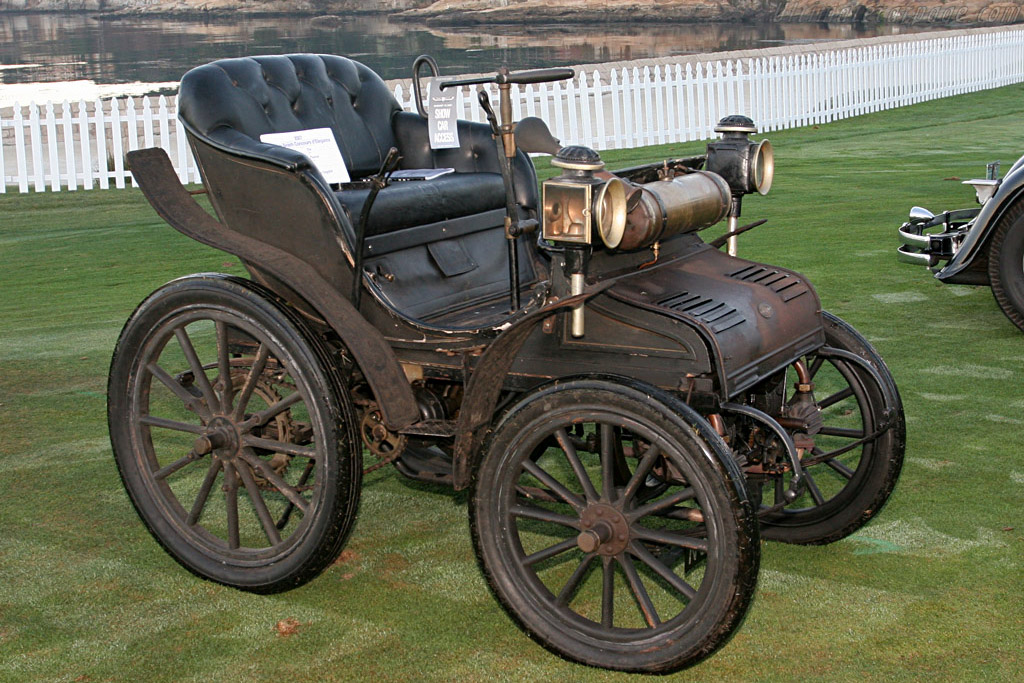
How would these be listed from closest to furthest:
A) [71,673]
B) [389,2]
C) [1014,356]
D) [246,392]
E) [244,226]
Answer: [71,673]
[246,392]
[244,226]
[1014,356]
[389,2]

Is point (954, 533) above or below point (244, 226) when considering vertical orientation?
below

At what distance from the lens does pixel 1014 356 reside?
5.62 meters

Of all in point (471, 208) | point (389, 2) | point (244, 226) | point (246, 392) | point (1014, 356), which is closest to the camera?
point (246, 392)

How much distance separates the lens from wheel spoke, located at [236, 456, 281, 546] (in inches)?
136

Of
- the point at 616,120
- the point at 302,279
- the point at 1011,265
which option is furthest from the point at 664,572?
the point at 616,120

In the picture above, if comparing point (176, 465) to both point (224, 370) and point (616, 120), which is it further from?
point (616, 120)

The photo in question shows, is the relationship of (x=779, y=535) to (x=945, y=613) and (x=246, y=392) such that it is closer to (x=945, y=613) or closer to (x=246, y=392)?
(x=945, y=613)

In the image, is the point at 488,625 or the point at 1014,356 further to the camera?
the point at 1014,356

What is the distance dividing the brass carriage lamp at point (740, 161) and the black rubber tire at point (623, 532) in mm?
934

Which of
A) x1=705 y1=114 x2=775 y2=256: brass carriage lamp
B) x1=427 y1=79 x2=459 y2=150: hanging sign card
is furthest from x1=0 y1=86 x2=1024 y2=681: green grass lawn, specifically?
x1=427 y1=79 x2=459 y2=150: hanging sign card

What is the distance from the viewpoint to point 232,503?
138 inches

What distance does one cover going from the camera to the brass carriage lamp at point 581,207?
2920 millimetres

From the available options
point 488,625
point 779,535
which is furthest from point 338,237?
point 779,535

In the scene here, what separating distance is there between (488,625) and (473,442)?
1.69ft
